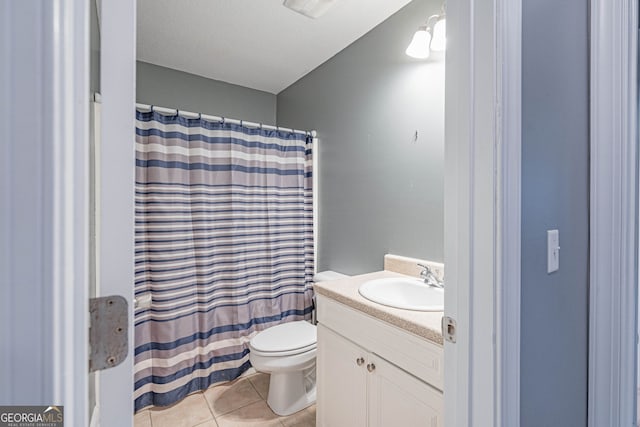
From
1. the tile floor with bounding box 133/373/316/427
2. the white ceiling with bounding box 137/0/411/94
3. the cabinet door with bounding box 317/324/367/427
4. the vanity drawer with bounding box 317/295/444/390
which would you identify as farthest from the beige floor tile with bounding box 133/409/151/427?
the white ceiling with bounding box 137/0/411/94

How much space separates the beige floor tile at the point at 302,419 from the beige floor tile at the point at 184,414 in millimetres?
441

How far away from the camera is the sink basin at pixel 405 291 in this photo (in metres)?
1.37

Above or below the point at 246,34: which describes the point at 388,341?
below

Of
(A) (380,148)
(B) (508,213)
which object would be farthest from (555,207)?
(A) (380,148)

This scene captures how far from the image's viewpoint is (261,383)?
2.04 m

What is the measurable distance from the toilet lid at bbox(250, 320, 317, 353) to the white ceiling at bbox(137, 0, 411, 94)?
1.94 meters

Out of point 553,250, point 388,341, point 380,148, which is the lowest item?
point 388,341

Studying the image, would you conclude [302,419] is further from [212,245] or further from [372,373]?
[212,245]

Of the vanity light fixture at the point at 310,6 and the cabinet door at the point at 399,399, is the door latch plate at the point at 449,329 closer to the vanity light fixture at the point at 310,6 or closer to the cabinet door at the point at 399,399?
the cabinet door at the point at 399,399

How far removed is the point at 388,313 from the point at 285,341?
34.6 inches

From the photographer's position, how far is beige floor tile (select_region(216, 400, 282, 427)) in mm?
1653

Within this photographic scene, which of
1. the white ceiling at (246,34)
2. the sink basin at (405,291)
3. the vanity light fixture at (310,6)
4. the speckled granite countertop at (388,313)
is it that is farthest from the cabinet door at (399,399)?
the white ceiling at (246,34)
